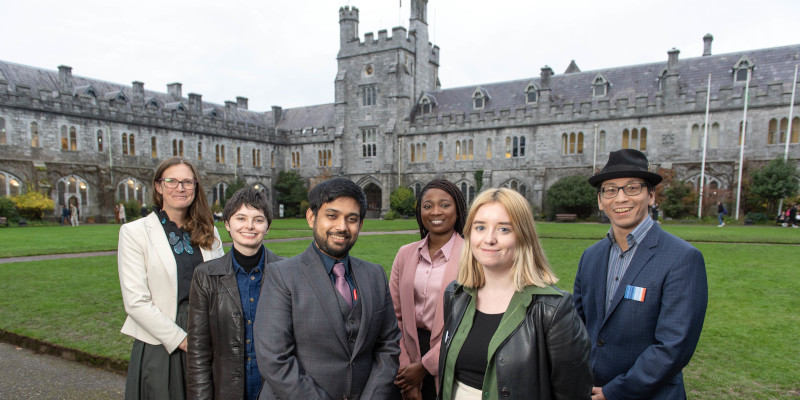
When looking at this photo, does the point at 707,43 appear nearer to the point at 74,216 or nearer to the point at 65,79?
the point at 74,216

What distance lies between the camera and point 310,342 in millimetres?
2340

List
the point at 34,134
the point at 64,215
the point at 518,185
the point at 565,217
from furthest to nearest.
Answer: the point at 518,185
the point at 565,217
the point at 34,134
the point at 64,215

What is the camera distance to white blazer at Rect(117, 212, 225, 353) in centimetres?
292

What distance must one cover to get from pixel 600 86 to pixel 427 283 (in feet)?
101

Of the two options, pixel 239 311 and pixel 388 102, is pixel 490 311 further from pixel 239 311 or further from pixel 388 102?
pixel 388 102

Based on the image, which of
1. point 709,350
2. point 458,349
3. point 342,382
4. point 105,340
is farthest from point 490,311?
point 105,340

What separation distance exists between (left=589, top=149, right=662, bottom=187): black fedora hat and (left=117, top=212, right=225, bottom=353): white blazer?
2.90m

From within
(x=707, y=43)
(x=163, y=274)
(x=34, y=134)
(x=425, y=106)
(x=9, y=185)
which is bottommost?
(x=163, y=274)

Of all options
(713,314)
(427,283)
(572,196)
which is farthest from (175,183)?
(572,196)

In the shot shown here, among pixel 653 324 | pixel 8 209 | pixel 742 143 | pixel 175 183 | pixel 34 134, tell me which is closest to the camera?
pixel 653 324

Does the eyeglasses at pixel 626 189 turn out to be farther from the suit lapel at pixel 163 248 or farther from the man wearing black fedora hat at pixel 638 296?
the suit lapel at pixel 163 248

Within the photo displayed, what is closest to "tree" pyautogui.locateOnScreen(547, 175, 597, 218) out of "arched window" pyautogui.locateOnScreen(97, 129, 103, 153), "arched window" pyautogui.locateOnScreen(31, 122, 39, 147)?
"arched window" pyautogui.locateOnScreen(97, 129, 103, 153)

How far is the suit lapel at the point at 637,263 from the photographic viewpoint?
2.57m

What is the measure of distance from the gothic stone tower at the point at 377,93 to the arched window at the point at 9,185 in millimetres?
20284
